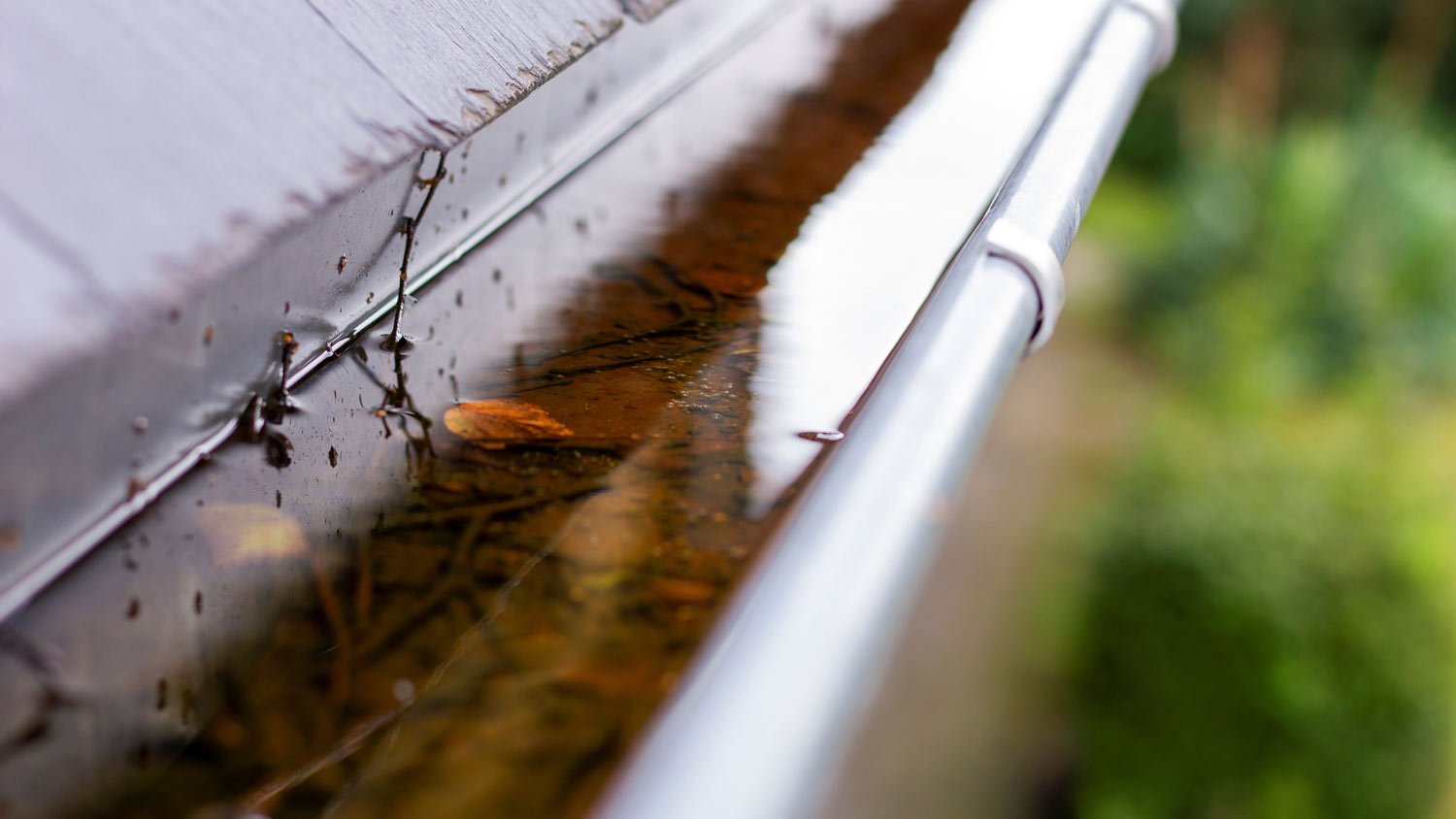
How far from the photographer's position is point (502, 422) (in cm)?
57

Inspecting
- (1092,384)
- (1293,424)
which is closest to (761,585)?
(1293,424)

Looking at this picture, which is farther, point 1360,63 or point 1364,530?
point 1360,63

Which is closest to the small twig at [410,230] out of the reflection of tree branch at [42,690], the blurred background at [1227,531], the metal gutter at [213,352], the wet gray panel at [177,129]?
the metal gutter at [213,352]

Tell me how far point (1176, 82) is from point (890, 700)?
221 inches

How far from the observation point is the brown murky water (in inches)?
15.3

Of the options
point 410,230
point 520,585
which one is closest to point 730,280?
point 410,230

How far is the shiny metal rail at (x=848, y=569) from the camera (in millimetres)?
288

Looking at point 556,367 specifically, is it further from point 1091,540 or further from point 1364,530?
point 1091,540

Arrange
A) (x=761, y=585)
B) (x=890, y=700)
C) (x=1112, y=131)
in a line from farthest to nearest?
(x=890, y=700) → (x=1112, y=131) → (x=761, y=585)

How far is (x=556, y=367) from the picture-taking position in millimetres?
613

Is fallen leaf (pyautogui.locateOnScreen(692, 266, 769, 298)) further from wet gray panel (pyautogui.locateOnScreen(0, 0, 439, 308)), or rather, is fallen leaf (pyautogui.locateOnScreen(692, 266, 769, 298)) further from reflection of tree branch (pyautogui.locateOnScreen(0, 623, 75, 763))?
reflection of tree branch (pyautogui.locateOnScreen(0, 623, 75, 763))

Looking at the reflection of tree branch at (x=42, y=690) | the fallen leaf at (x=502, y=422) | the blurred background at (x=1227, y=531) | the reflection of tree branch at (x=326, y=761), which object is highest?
the reflection of tree branch at (x=42, y=690)

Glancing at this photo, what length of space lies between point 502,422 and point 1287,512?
2.70 meters

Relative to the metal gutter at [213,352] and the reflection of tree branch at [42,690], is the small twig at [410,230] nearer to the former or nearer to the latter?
the metal gutter at [213,352]
